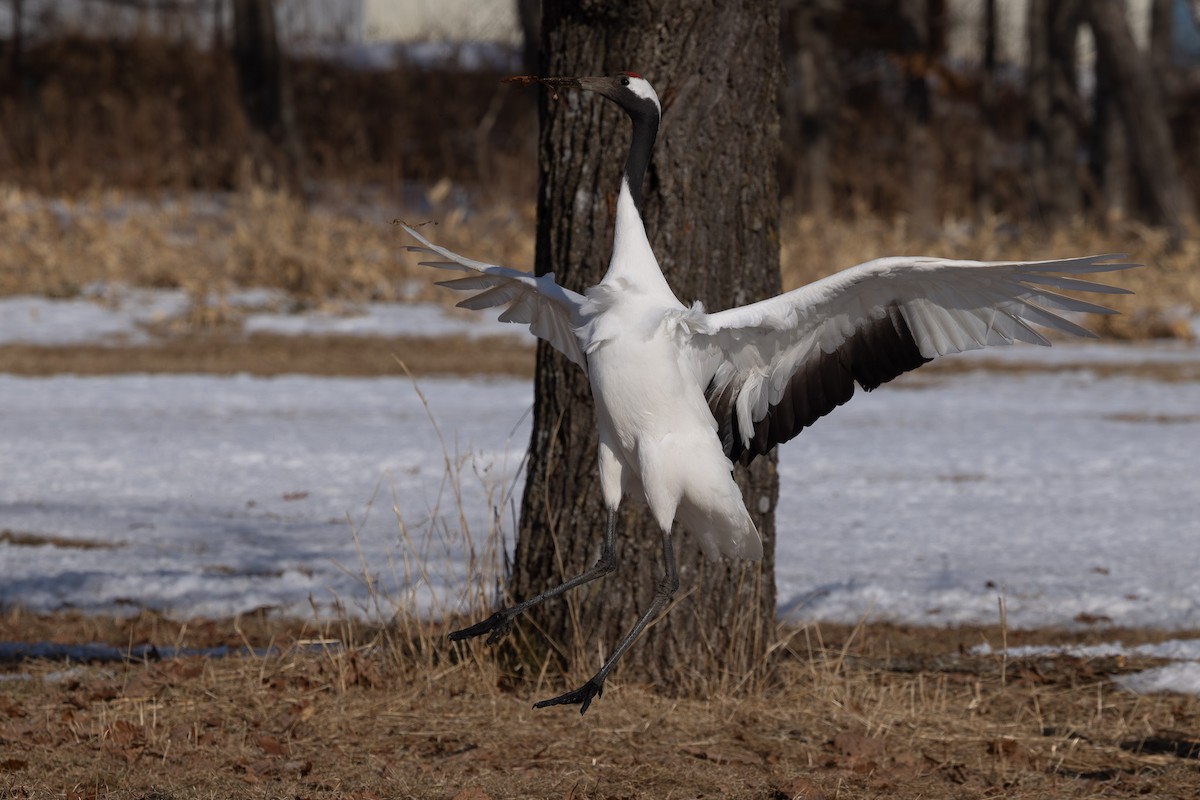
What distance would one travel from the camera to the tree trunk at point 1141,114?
2106 centimetres

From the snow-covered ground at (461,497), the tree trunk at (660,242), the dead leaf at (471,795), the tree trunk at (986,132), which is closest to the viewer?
the dead leaf at (471,795)

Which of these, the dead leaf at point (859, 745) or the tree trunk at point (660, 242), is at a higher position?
the tree trunk at point (660, 242)

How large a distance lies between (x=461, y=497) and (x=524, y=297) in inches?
163

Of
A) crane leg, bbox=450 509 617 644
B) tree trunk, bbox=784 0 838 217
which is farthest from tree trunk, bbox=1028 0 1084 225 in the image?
crane leg, bbox=450 509 617 644

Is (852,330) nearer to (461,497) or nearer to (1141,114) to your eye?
(461,497)

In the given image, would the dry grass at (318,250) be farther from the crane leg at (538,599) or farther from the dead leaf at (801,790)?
the dead leaf at (801,790)

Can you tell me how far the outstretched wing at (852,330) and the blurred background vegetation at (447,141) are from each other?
9302 millimetres

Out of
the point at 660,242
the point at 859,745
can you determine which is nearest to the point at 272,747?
the point at 859,745

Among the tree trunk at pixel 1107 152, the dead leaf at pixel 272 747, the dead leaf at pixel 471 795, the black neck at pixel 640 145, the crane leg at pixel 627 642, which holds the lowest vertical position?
the dead leaf at pixel 272 747

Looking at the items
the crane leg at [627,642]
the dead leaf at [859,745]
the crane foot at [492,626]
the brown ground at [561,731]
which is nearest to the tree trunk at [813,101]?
the brown ground at [561,731]

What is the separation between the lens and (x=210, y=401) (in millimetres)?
12070

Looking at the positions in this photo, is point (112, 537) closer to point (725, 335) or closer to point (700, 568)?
point (700, 568)

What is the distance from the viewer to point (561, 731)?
5.26m

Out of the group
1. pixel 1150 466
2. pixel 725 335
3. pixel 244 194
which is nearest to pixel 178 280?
pixel 244 194
